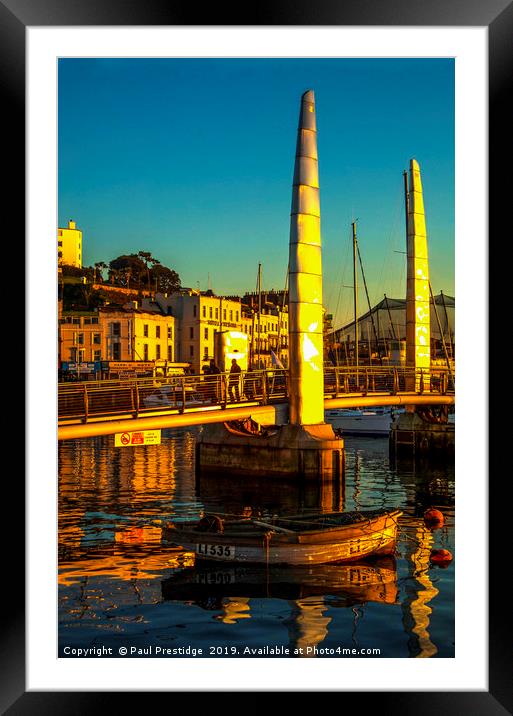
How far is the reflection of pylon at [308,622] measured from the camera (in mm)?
18016

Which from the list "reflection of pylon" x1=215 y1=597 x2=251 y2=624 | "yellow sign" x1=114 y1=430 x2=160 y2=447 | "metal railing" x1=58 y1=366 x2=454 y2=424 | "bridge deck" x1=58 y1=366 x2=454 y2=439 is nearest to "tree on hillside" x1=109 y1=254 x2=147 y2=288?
"metal railing" x1=58 y1=366 x2=454 y2=424

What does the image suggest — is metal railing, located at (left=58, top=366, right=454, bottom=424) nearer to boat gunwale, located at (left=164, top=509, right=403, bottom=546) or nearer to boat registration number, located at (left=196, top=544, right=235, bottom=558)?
boat gunwale, located at (left=164, top=509, right=403, bottom=546)

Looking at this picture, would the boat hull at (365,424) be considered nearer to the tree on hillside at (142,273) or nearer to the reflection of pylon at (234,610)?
the tree on hillside at (142,273)

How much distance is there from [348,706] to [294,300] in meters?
25.0

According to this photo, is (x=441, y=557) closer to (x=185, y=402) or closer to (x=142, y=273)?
(x=185, y=402)

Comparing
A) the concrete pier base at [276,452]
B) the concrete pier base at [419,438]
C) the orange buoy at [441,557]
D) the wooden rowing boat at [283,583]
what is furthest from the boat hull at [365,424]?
the wooden rowing boat at [283,583]

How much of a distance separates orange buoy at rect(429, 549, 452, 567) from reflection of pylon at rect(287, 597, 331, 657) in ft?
17.4

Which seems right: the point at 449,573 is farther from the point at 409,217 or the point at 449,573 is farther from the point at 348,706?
the point at 409,217

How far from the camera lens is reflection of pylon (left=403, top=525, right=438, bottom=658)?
17.8 meters

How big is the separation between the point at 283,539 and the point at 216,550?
1775mm
